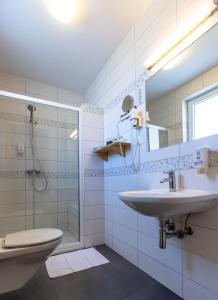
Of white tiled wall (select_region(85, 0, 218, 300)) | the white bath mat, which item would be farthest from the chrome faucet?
the white bath mat

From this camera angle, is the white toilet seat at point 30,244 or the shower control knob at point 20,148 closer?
the white toilet seat at point 30,244

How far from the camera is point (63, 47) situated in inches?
86.0

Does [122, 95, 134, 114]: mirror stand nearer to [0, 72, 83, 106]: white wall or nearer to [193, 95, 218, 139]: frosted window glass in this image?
[193, 95, 218, 139]: frosted window glass

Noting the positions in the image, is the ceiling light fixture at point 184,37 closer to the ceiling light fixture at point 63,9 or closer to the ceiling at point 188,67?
the ceiling at point 188,67

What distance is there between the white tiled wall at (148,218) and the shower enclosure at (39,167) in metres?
0.46

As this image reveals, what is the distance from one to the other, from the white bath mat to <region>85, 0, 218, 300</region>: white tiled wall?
242 mm

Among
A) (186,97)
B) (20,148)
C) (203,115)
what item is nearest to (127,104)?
(186,97)

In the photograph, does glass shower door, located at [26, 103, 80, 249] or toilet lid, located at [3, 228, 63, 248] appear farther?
glass shower door, located at [26, 103, 80, 249]

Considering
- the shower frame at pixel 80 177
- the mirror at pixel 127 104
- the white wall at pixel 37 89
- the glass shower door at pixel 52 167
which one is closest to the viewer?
the mirror at pixel 127 104

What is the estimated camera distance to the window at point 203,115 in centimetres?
116

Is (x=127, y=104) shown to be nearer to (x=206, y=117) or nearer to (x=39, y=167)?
(x=206, y=117)

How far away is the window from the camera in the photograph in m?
1.16

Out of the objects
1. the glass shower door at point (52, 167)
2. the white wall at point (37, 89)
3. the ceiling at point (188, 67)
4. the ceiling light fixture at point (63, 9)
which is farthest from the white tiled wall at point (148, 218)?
the white wall at point (37, 89)

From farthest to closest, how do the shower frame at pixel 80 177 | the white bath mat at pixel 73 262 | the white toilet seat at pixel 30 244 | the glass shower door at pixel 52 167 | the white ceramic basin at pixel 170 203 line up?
1. the glass shower door at pixel 52 167
2. the shower frame at pixel 80 177
3. the white bath mat at pixel 73 262
4. the white toilet seat at pixel 30 244
5. the white ceramic basin at pixel 170 203
